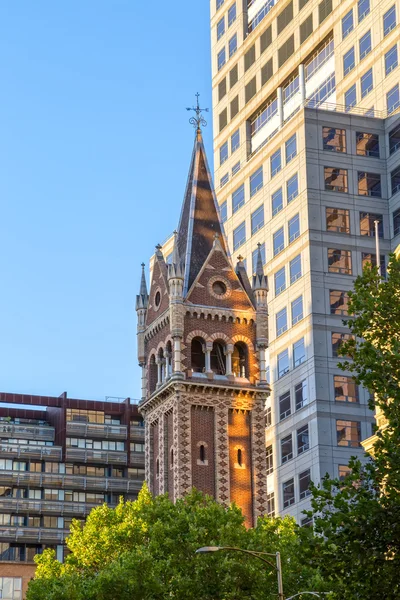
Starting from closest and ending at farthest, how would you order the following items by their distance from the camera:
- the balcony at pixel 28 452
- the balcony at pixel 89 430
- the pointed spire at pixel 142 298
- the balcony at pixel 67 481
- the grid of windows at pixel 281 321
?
1. the pointed spire at pixel 142 298
2. the grid of windows at pixel 281 321
3. the balcony at pixel 67 481
4. the balcony at pixel 28 452
5. the balcony at pixel 89 430

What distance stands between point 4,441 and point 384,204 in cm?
6047

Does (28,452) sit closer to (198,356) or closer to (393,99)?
(198,356)

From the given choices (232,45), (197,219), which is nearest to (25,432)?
(232,45)

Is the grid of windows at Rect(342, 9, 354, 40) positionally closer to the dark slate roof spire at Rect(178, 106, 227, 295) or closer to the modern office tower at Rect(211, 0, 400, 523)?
the modern office tower at Rect(211, 0, 400, 523)

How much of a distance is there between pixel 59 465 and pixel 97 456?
4.23 m

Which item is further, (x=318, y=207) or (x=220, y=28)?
(x=220, y=28)

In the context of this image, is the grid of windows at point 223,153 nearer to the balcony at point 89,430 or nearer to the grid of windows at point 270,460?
the balcony at point 89,430

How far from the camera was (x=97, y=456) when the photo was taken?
164m

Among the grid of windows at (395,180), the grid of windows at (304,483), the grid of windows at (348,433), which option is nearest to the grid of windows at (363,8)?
the grid of windows at (395,180)

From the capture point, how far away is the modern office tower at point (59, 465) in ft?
520

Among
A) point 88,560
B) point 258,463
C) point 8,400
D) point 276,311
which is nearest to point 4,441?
point 8,400

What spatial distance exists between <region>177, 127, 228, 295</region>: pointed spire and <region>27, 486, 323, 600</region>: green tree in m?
24.1

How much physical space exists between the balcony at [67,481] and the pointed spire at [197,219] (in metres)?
54.8

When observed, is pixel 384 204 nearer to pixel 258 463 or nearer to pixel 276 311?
pixel 276 311
